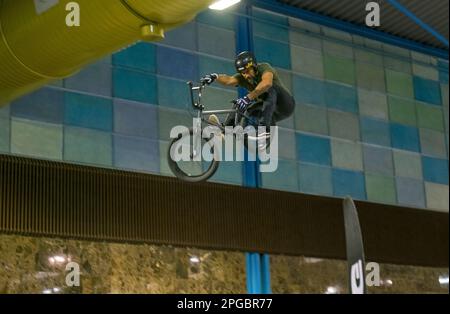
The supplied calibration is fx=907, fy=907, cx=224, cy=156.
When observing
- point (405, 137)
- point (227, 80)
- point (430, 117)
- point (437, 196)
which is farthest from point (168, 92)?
point (437, 196)

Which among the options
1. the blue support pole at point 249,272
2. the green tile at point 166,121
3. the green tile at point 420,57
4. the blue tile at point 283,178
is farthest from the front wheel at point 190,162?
the blue support pole at point 249,272

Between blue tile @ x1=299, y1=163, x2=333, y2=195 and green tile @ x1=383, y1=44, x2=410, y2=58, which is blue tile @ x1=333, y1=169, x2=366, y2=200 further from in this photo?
green tile @ x1=383, y1=44, x2=410, y2=58

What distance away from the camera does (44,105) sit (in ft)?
71.2

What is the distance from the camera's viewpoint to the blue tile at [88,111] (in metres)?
22.1

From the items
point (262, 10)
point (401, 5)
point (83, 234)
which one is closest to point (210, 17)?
point (262, 10)

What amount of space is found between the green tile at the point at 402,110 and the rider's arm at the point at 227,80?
41.2 ft

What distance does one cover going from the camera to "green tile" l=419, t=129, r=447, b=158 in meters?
28.2

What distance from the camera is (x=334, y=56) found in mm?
14820

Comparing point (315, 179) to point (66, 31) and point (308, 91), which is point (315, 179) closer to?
point (308, 91)

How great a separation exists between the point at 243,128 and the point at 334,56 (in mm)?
4625

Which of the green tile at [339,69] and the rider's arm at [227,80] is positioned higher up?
the green tile at [339,69]

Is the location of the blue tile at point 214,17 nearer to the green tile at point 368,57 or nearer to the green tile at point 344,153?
the green tile at point 368,57

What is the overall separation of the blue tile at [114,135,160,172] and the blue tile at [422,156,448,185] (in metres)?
9.89

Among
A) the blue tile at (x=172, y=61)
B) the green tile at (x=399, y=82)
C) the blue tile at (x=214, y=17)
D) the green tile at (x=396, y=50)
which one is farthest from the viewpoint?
the blue tile at (x=172, y=61)
